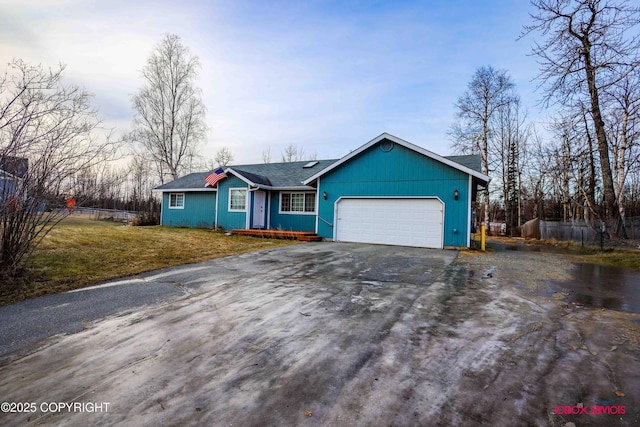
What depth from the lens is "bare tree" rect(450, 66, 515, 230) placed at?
22.0 metres

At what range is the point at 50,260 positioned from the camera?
687 centimetres

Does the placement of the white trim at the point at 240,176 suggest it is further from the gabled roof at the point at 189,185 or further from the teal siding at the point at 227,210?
the gabled roof at the point at 189,185

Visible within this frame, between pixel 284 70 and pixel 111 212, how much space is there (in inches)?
941

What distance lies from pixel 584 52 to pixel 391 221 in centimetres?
997

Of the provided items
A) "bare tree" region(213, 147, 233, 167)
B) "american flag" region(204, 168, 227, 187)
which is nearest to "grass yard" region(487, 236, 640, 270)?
"american flag" region(204, 168, 227, 187)

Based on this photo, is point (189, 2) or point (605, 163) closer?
point (189, 2)

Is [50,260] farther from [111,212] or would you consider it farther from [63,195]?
[111,212]

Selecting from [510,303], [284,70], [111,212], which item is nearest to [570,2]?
[284,70]

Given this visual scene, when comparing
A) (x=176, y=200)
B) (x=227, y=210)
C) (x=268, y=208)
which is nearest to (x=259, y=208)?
(x=268, y=208)


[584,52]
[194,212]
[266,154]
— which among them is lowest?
[194,212]

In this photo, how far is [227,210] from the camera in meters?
16.5

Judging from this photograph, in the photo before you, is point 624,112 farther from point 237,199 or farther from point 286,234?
point 237,199

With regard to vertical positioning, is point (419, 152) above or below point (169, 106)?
below

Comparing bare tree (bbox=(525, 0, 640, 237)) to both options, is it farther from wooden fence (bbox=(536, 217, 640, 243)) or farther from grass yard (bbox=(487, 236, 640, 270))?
wooden fence (bbox=(536, 217, 640, 243))
